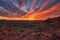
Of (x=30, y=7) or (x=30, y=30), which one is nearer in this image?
(x=30, y=30)

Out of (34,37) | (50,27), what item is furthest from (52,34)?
(34,37)

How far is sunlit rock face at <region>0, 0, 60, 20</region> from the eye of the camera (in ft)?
16.8

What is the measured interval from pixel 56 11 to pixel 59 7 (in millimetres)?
157

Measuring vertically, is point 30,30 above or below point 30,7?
below

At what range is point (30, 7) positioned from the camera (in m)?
5.12

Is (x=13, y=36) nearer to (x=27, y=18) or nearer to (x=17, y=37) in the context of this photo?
(x=17, y=37)

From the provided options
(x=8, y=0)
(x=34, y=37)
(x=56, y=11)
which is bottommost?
(x=34, y=37)

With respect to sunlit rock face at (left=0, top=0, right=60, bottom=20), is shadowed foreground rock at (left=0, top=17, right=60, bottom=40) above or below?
below

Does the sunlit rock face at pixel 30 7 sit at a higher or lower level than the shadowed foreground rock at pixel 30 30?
higher

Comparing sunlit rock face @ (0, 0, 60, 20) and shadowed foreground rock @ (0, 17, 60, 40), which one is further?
sunlit rock face @ (0, 0, 60, 20)

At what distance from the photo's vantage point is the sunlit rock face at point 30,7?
16.8 ft

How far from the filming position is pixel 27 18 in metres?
5.07

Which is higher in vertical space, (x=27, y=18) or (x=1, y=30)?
(x=27, y=18)

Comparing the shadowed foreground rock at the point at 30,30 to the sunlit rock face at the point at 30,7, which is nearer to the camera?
the shadowed foreground rock at the point at 30,30
